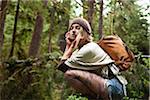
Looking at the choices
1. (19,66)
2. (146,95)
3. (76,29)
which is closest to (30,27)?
(19,66)

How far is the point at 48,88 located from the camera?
480cm

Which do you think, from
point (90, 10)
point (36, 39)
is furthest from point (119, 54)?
point (36, 39)

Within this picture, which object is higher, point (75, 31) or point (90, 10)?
point (90, 10)

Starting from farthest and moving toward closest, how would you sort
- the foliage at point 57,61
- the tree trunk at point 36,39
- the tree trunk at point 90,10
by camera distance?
the tree trunk at point 36,39 → the foliage at point 57,61 → the tree trunk at point 90,10

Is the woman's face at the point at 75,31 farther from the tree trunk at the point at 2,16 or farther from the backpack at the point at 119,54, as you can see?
the tree trunk at the point at 2,16

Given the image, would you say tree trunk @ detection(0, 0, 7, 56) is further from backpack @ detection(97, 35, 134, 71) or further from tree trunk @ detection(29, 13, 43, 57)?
backpack @ detection(97, 35, 134, 71)

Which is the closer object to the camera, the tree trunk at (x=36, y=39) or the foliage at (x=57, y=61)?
the foliage at (x=57, y=61)

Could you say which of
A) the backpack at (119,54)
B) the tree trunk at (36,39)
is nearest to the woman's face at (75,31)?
the backpack at (119,54)

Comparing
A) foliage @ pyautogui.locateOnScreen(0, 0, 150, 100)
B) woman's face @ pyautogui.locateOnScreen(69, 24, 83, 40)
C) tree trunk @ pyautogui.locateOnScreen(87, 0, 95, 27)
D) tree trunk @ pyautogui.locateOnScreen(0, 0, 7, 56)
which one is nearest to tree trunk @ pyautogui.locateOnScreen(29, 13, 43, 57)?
foliage @ pyautogui.locateOnScreen(0, 0, 150, 100)

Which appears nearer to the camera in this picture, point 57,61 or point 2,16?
point 2,16

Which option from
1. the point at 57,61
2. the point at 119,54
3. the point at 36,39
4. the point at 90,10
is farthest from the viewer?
the point at 36,39

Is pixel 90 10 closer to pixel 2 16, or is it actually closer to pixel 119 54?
pixel 2 16

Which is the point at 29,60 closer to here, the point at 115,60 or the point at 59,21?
the point at 59,21

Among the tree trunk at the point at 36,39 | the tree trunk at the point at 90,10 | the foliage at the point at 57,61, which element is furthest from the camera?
the tree trunk at the point at 36,39
